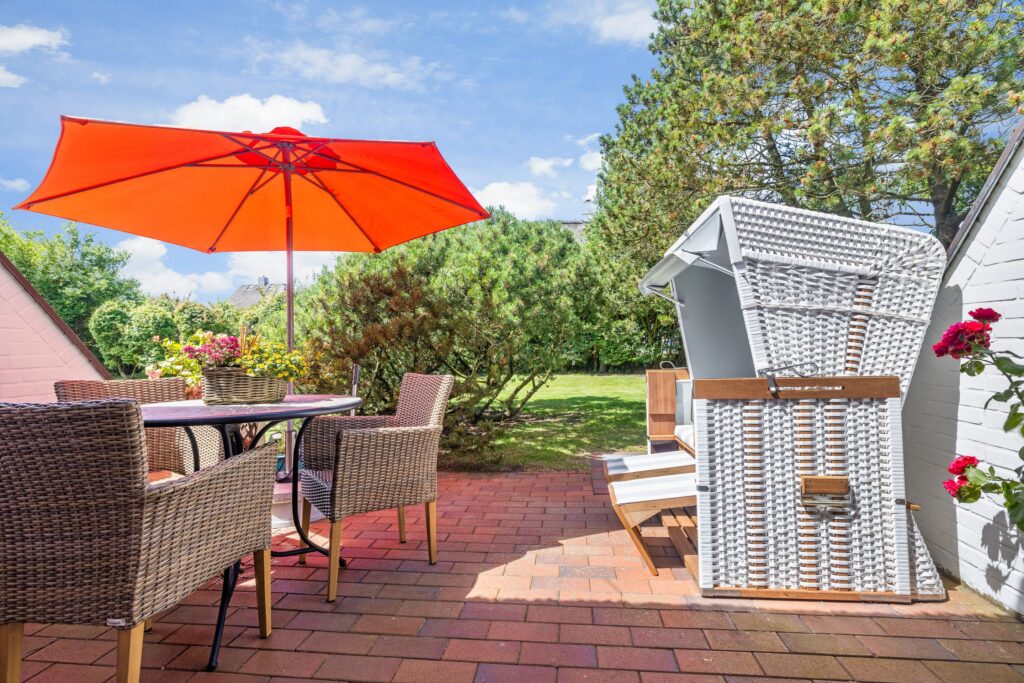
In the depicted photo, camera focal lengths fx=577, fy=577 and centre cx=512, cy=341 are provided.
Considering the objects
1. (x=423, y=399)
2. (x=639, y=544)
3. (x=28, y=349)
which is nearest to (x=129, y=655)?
(x=423, y=399)

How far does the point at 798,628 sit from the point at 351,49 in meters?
8.80

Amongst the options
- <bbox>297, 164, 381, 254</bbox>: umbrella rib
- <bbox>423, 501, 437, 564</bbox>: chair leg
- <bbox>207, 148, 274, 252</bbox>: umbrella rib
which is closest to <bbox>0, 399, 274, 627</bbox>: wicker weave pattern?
<bbox>423, 501, 437, 564</bbox>: chair leg

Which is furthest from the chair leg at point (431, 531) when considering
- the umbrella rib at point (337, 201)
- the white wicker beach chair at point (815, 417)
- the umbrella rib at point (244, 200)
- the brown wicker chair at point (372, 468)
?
the umbrella rib at point (244, 200)

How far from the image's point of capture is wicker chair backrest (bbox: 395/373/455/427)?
296 centimetres

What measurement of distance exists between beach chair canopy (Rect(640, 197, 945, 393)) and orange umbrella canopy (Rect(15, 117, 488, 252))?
160cm

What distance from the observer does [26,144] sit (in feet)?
147

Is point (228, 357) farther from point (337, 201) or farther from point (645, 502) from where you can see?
point (645, 502)

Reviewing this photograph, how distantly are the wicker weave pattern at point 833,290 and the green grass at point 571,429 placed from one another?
10.2ft

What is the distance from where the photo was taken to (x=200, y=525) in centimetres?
174

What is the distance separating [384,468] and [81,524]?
127 cm

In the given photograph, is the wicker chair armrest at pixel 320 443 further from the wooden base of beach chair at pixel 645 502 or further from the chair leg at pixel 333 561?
the wooden base of beach chair at pixel 645 502

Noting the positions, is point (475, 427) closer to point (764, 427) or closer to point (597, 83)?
point (764, 427)

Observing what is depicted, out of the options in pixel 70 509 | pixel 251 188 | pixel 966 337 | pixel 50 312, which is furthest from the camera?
pixel 50 312

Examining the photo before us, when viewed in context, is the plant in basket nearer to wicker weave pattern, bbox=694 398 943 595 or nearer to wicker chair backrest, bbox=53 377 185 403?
wicker chair backrest, bbox=53 377 185 403
